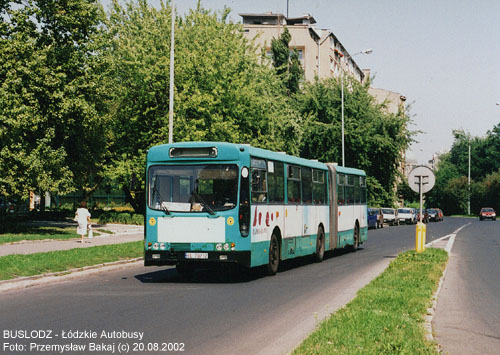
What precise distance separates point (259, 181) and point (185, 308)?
5.28 m

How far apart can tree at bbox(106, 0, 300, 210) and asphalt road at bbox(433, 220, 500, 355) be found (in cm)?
1856

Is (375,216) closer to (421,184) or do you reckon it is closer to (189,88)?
(189,88)

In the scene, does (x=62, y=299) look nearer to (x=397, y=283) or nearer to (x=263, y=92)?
(x=397, y=283)

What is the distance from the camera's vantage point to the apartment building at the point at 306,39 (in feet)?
276

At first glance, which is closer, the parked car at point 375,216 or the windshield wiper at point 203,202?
the windshield wiper at point 203,202

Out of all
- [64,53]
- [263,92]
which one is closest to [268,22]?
[263,92]

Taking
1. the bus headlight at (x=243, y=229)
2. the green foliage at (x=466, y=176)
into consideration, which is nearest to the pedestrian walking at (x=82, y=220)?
the bus headlight at (x=243, y=229)

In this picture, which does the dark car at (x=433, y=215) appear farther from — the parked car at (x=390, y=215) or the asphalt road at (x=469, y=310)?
the asphalt road at (x=469, y=310)

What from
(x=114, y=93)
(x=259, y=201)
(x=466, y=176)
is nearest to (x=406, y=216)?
(x=114, y=93)

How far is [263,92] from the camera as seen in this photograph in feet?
135

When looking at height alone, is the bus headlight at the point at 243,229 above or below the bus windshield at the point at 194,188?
below

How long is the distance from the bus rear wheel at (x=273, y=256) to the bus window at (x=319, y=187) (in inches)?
154

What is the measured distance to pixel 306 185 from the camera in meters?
Answer: 19.9

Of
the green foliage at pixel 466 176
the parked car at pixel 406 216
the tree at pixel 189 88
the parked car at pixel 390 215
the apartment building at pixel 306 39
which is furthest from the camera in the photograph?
the green foliage at pixel 466 176
